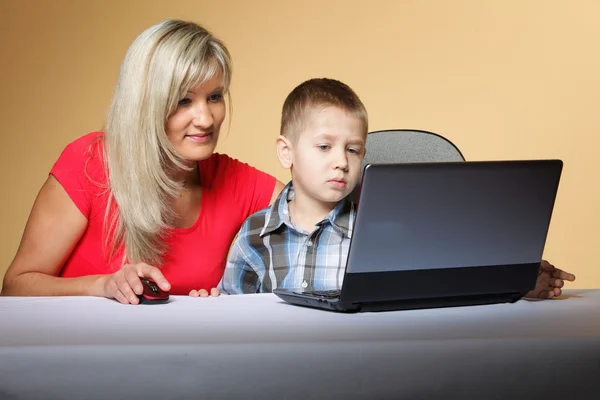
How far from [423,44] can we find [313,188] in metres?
1.40

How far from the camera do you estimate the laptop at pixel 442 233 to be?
98 cm

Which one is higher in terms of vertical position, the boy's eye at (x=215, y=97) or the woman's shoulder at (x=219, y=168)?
the boy's eye at (x=215, y=97)

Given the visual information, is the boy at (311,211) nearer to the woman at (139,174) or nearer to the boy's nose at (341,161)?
the boy's nose at (341,161)

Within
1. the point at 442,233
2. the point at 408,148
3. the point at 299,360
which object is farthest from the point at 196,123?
the point at 299,360

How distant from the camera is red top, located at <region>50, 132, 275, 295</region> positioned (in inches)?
66.7

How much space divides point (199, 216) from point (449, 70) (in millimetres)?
1407

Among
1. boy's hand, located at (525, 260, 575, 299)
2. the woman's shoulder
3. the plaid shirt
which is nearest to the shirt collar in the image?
the plaid shirt

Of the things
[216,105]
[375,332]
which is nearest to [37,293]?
[216,105]

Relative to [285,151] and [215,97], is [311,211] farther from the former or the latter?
[215,97]

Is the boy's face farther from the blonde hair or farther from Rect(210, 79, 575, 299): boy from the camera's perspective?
the blonde hair

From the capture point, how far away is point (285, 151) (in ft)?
5.73

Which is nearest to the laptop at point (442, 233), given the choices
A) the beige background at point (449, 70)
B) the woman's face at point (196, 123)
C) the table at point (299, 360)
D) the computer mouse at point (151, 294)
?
the table at point (299, 360)

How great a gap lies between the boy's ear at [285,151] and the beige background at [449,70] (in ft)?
3.59

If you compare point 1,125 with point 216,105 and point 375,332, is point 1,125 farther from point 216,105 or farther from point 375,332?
point 375,332
